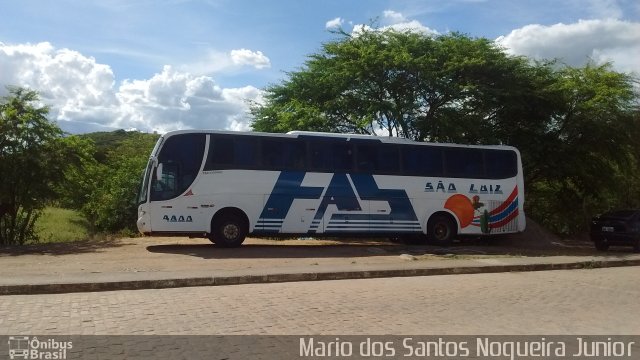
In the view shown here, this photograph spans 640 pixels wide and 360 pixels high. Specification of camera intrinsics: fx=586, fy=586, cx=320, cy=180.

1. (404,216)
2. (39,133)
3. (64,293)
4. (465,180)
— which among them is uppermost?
(39,133)

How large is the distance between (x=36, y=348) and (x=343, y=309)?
4160 millimetres

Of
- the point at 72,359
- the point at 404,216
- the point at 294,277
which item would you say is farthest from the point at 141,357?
the point at 404,216

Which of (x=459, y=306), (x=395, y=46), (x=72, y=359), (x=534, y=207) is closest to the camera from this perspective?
(x=72, y=359)

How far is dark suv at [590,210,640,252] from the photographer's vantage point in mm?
19547

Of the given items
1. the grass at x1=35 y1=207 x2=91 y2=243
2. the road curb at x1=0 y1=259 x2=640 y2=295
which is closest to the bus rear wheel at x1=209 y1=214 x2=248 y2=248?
the road curb at x1=0 y1=259 x2=640 y2=295

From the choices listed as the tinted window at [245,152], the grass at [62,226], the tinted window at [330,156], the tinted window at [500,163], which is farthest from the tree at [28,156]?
the tinted window at [500,163]

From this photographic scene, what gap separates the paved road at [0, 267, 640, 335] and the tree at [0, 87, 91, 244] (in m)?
10.2

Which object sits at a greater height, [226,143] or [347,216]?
[226,143]

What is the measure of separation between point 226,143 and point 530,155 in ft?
42.0

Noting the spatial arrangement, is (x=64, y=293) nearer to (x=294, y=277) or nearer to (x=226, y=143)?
(x=294, y=277)

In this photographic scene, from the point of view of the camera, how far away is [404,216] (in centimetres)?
1819

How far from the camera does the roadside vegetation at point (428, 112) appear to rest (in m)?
19.3

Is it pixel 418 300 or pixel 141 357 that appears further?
pixel 418 300

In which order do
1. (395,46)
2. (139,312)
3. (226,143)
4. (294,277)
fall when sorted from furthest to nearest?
(395,46)
(226,143)
(294,277)
(139,312)
